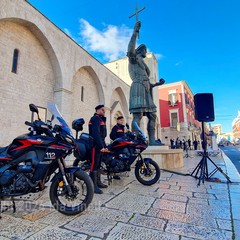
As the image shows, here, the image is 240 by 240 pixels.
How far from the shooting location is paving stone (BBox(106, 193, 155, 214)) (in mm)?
2324

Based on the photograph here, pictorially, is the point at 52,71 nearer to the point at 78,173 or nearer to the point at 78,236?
the point at 78,173

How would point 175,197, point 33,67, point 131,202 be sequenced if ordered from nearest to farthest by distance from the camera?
point 131,202 → point 175,197 → point 33,67

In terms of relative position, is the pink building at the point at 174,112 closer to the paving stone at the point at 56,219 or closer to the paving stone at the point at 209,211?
the paving stone at the point at 209,211

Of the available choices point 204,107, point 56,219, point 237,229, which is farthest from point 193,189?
point 56,219

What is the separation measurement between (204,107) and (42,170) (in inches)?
160

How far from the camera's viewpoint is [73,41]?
1175 centimetres

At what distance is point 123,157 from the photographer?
358 centimetres

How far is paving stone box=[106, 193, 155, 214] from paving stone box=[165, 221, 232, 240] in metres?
0.49

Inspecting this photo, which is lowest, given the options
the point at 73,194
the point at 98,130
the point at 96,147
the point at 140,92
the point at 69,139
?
the point at 73,194

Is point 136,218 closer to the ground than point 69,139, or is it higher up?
closer to the ground

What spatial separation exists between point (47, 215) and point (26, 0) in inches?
396

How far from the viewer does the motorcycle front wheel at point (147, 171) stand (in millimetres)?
3611

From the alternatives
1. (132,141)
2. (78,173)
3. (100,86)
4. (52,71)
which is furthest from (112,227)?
(100,86)

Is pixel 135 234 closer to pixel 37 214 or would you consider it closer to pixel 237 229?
pixel 237 229
